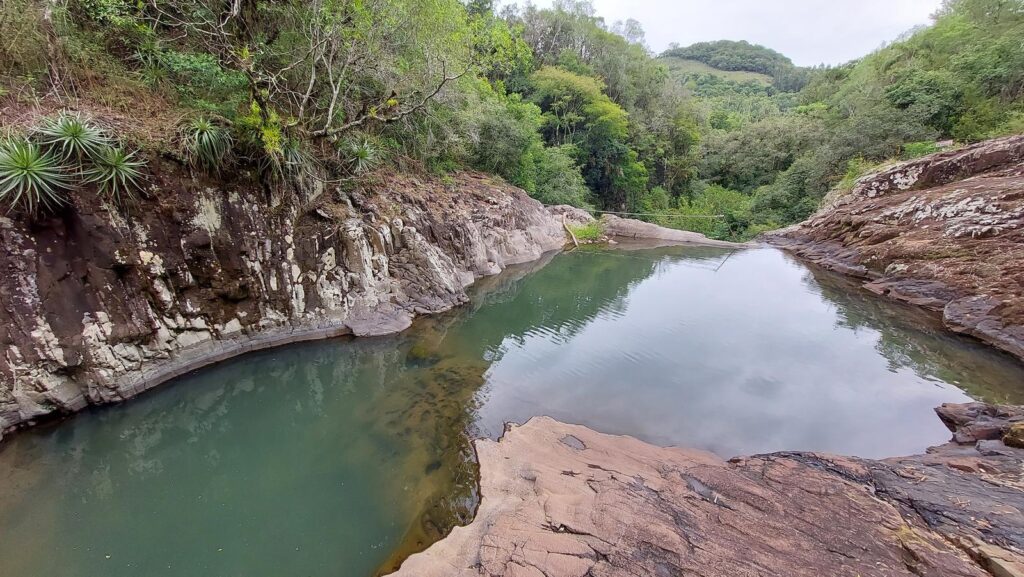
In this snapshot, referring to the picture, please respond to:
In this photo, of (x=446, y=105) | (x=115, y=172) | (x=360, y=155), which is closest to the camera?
Answer: (x=115, y=172)

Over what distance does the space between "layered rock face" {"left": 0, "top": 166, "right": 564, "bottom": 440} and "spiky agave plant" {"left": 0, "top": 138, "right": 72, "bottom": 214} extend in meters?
0.23

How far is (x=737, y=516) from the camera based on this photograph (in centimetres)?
384

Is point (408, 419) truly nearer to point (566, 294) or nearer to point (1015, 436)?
point (1015, 436)

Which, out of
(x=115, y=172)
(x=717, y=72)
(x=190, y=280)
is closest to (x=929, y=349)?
(x=190, y=280)

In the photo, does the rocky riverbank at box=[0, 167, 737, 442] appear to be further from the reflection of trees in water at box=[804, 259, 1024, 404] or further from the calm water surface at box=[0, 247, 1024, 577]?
the reflection of trees in water at box=[804, 259, 1024, 404]

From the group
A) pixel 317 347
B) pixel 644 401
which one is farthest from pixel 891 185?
pixel 317 347

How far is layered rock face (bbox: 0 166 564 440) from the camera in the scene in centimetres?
543

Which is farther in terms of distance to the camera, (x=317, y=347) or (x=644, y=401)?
(x=317, y=347)

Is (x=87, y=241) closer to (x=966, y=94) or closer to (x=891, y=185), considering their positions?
(x=891, y=185)

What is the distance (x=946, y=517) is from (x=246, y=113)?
11023mm

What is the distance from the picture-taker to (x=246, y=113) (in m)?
7.44

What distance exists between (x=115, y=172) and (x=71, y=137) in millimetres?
577

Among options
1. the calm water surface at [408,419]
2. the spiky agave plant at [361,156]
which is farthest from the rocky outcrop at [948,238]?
the spiky agave plant at [361,156]

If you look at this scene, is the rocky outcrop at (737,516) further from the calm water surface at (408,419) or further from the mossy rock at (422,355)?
the mossy rock at (422,355)
